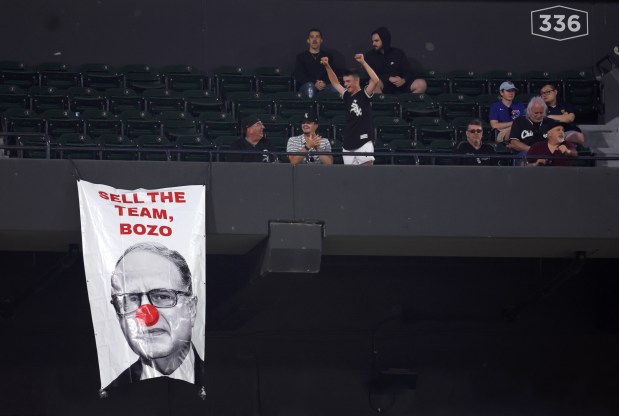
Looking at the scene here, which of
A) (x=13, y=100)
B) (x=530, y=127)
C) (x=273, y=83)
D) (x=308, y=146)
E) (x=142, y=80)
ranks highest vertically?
(x=142, y=80)

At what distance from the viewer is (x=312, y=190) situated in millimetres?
12891

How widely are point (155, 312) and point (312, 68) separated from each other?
22.4 feet

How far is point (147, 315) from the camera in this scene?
12.1m

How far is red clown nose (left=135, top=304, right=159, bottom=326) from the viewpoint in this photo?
12047mm

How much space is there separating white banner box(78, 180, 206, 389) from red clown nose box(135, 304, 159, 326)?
0.4 inches

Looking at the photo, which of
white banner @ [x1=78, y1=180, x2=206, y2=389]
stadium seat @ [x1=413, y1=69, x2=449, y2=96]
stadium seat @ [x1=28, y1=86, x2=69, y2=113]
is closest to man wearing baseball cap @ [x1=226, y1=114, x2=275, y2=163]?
Answer: white banner @ [x1=78, y1=180, x2=206, y2=389]

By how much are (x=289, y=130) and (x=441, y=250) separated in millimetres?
3049

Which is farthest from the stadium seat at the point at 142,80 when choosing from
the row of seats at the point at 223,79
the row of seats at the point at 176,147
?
the row of seats at the point at 176,147

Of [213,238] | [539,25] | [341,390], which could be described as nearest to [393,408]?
[341,390]

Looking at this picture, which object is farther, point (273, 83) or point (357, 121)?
point (273, 83)

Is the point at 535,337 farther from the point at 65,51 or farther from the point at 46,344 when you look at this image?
the point at 65,51

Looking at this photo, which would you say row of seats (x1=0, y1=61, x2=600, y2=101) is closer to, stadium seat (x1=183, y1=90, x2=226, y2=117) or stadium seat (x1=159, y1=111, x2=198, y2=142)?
stadium seat (x1=183, y1=90, x2=226, y2=117)

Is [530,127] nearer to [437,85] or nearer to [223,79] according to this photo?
[437,85]

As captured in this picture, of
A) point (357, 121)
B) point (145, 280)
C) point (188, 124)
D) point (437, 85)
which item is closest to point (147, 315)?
point (145, 280)
